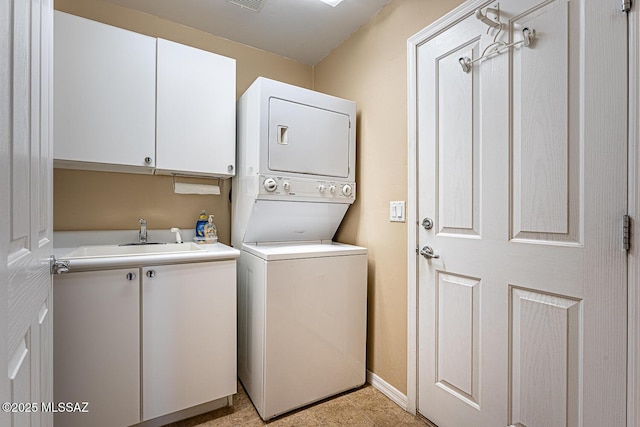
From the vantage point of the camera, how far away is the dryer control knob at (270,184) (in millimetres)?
1791

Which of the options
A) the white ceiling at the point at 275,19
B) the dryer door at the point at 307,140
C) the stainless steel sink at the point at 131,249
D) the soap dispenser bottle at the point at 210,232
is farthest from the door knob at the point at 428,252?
the white ceiling at the point at 275,19

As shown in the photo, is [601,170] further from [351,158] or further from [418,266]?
[351,158]

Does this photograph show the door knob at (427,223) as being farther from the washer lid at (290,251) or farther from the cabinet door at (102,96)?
the cabinet door at (102,96)

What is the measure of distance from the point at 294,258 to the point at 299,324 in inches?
15.4

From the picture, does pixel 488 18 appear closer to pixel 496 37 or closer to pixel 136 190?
pixel 496 37

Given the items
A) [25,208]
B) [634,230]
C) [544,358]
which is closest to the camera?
[25,208]

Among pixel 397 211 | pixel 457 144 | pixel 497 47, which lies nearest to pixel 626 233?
pixel 457 144

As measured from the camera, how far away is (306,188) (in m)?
1.94

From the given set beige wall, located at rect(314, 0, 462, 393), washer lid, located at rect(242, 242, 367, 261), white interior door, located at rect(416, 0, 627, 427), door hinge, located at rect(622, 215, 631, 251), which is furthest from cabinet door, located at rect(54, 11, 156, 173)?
door hinge, located at rect(622, 215, 631, 251)

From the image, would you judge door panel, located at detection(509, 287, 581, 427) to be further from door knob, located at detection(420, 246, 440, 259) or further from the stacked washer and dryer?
the stacked washer and dryer

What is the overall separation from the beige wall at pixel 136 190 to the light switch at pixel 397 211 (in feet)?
4.15

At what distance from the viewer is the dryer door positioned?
185 centimetres

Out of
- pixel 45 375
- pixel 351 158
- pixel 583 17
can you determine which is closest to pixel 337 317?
pixel 351 158

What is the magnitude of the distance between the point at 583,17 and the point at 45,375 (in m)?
2.25
